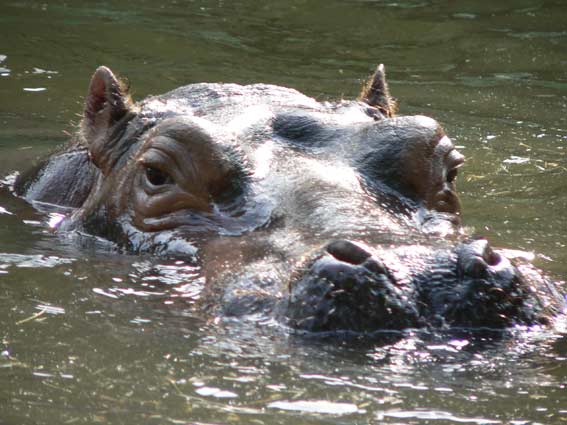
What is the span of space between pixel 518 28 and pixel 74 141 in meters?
8.00

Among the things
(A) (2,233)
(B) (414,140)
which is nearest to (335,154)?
(B) (414,140)

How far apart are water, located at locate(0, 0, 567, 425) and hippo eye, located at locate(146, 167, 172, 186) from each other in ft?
1.32

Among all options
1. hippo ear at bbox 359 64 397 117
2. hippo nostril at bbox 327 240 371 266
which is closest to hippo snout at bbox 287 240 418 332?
hippo nostril at bbox 327 240 371 266

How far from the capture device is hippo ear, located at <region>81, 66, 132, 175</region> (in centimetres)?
615

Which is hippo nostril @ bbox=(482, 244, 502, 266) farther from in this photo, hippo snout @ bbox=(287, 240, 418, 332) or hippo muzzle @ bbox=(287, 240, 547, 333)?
hippo snout @ bbox=(287, 240, 418, 332)

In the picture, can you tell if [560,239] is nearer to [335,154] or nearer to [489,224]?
[489,224]

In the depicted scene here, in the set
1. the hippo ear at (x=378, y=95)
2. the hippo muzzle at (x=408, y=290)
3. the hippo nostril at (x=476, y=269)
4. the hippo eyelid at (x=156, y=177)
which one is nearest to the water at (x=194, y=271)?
the hippo muzzle at (x=408, y=290)

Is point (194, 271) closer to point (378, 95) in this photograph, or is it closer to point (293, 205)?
point (293, 205)

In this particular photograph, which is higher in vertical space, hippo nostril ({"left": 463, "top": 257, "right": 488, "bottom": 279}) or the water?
hippo nostril ({"left": 463, "top": 257, "right": 488, "bottom": 279})

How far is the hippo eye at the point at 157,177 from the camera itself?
17.8 ft

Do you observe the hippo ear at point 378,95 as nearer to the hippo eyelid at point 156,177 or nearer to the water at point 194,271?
the water at point 194,271

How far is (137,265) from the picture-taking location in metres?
5.26

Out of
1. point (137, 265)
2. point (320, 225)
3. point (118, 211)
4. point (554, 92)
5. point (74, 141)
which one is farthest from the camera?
point (554, 92)

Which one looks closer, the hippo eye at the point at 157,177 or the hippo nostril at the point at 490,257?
the hippo nostril at the point at 490,257
